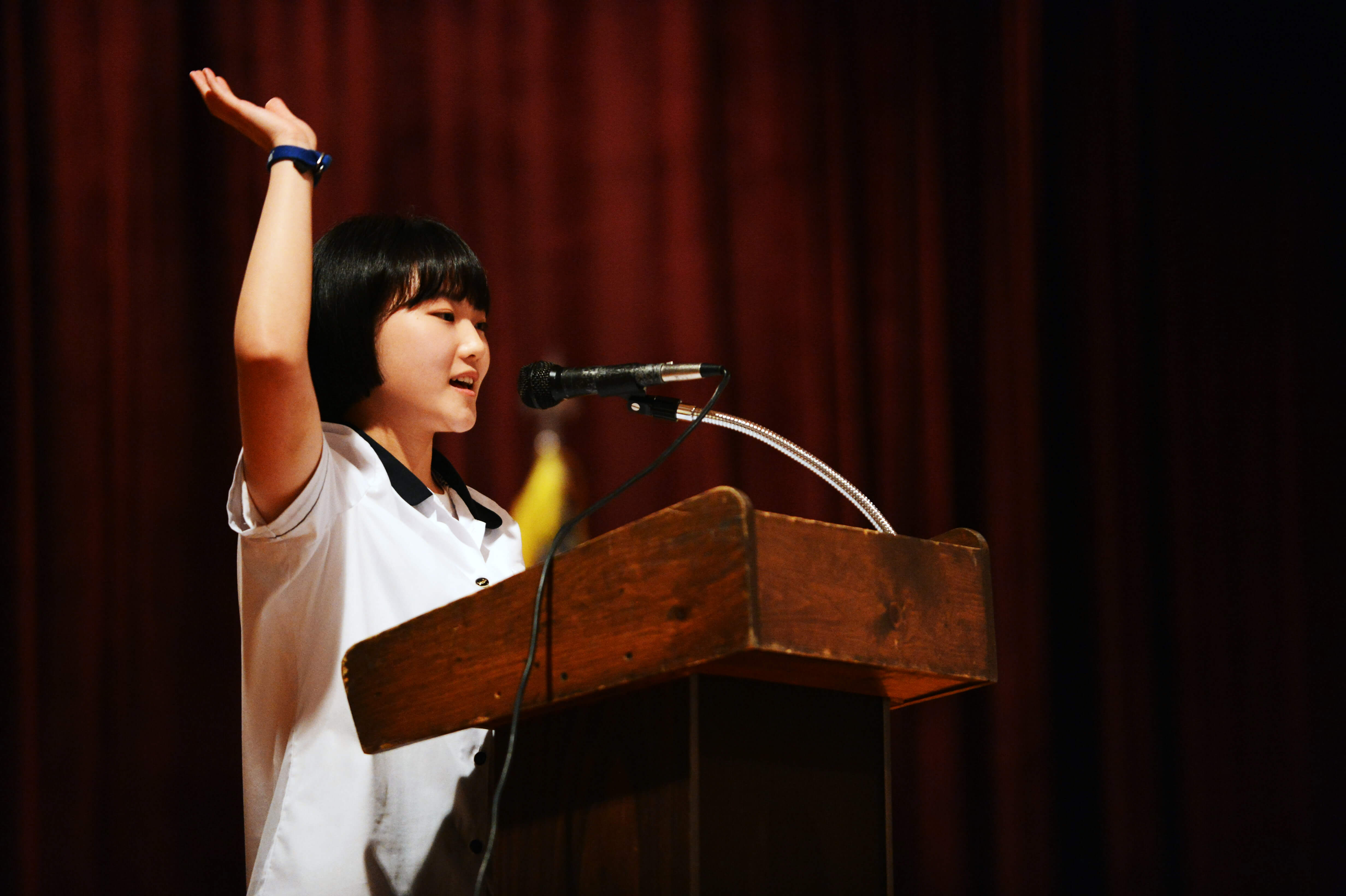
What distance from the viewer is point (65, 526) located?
1611 mm

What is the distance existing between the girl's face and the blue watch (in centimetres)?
25

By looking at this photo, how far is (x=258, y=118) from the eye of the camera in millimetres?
1142

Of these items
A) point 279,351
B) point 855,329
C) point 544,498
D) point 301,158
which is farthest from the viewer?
point 855,329

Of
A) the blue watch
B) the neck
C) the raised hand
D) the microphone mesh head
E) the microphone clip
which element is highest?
the raised hand

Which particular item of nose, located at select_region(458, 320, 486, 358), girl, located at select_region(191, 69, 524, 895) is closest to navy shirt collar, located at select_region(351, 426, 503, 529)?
girl, located at select_region(191, 69, 524, 895)

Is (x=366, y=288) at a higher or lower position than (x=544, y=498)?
higher

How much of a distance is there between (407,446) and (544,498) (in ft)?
1.65

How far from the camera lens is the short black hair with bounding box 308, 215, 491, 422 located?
1340 mm

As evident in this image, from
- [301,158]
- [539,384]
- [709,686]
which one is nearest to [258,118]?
[301,158]

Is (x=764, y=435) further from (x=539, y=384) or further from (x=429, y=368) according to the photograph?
(x=429, y=368)

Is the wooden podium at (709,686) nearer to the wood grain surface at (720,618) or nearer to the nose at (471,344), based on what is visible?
the wood grain surface at (720,618)

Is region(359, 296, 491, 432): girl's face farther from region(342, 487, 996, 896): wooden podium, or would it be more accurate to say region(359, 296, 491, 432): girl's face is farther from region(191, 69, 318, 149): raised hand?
region(342, 487, 996, 896): wooden podium

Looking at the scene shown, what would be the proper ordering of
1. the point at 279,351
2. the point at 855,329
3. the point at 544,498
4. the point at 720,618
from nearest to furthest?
the point at 720,618 → the point at 279,351 → the point at 544,498 → the point at 855,329

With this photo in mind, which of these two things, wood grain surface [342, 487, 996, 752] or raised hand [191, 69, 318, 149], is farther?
raised hand [191, 69, 318, 149]
